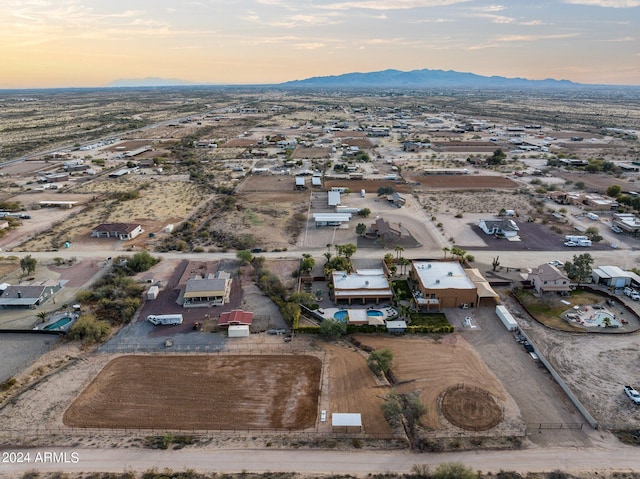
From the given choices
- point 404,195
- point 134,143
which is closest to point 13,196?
point 134,143

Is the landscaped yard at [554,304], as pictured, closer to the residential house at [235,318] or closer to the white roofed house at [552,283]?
the white roofed house at [552,283]

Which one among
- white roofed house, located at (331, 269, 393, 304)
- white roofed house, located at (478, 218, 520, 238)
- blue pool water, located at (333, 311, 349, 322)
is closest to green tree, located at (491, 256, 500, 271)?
white roofed house, located at (478, 218, 520, 238)

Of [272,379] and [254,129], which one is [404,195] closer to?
[272,379]

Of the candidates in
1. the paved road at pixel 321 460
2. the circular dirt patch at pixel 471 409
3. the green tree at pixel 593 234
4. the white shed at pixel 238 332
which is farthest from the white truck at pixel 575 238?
the white shed at pixel 238 332

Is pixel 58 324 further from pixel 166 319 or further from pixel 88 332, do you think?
pixel 166 319

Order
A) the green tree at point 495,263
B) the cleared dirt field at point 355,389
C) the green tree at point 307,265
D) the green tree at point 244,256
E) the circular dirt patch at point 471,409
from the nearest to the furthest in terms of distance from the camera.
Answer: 1. the circular dirt patch at point 471,409
2. the cleared dirt field at point 355,389
3. the green tree at point 307,265
4. the green tree at point 495,263
5. the green tree at point 244,256

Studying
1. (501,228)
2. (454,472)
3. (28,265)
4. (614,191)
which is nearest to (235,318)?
(454,472)
